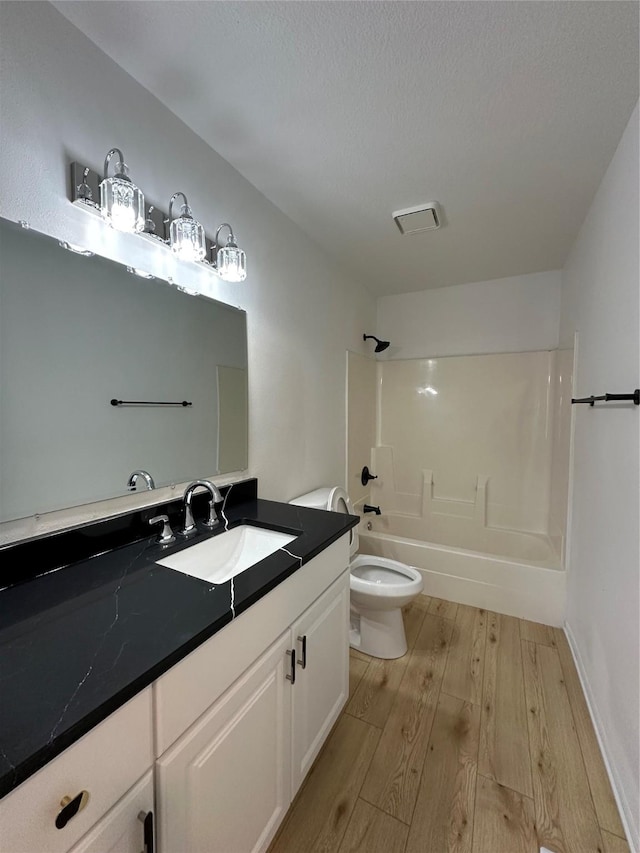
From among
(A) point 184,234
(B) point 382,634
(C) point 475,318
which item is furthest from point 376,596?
(C) point 475,318

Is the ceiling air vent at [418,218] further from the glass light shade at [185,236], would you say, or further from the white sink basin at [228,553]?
the white sink basin at [228,553]

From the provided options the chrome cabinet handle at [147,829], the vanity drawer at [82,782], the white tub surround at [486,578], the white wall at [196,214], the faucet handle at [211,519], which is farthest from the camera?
the white tub surround at [486,578]

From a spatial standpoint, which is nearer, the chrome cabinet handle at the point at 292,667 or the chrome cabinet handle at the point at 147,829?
the chrome cabinet handle at the point at 147,829

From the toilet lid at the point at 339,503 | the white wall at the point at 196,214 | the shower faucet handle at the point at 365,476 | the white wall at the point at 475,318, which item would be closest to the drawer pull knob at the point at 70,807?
the white wall at the point at 196,214

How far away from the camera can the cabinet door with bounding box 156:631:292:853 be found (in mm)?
705

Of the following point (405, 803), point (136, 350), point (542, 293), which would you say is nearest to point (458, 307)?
point (542, 293)

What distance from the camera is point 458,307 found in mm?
2896

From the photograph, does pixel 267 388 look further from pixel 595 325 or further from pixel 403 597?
pixel 595 325

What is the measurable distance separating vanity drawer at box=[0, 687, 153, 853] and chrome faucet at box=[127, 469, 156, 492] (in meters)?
0.68

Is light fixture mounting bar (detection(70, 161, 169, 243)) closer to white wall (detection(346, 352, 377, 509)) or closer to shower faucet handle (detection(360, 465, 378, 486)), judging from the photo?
white wall (detection(346, 352, 377, 509))

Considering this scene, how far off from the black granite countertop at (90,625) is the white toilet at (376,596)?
2.42ft

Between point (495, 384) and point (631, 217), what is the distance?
1.61 metres

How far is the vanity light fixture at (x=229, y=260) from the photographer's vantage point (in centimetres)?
140

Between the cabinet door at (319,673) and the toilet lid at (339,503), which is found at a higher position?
the toilet lid at (339,503)
